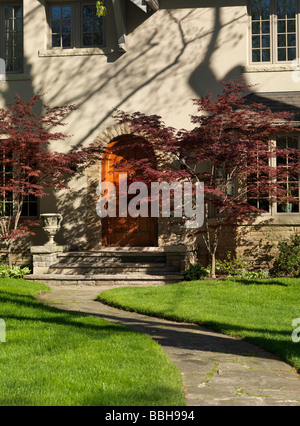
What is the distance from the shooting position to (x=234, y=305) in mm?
7730

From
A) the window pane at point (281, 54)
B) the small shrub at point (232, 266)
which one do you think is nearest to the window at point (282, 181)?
the small shrub at point (232, 266)

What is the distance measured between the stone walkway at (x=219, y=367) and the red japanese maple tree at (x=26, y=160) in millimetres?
5112

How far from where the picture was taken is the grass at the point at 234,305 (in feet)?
19.0

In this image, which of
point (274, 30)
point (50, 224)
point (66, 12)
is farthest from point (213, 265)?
point (66, 12)

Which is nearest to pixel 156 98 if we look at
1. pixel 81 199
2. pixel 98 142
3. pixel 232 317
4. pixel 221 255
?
pixel 98 142

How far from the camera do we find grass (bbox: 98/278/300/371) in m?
5.80

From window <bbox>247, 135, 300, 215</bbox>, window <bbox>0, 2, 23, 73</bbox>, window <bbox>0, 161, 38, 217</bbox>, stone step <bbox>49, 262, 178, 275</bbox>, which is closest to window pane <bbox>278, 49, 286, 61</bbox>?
window <bbox>247, 135, 300, 215</bbox>

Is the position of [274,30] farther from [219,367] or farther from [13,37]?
[219,367]

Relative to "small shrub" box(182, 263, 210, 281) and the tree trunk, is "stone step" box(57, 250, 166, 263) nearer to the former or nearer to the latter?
"small shrub" box(182, 263, 210, 281)

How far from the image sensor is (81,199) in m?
12.6

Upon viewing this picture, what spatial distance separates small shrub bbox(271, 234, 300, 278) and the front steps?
7.70 feet

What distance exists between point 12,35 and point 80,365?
11137 mm

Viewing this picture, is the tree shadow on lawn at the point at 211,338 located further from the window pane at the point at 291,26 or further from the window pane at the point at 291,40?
the window pane at the point at 291,26

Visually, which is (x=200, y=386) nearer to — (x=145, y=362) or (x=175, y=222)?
(x=145, y=362)
